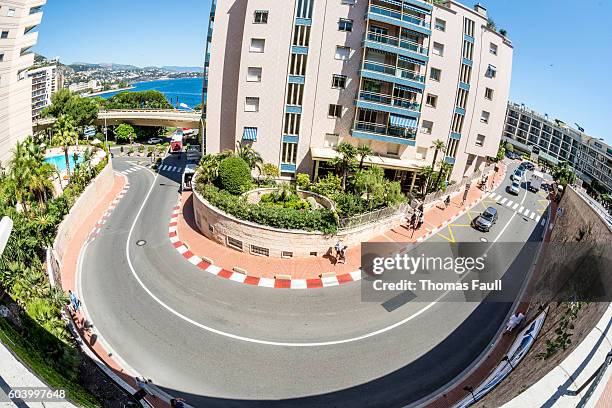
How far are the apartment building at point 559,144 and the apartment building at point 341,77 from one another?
80.2 meters

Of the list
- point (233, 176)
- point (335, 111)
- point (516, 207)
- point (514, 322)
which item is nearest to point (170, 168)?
point (233, 176)

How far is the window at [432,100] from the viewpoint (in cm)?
3512

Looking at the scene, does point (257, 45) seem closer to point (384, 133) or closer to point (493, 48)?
point (384, 133)

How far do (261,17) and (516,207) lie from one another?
36.4 metres

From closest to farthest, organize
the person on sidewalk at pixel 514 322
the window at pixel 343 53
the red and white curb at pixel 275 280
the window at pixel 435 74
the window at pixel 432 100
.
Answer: the person on sidewalk at pixel 514 322 < the red and white curb at pixel 275 280 < the window at pixel 343 53 < the window at pixel 435 74 < the window at pixel 432 100

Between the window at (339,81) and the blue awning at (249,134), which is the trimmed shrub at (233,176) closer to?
the blue awning at (249,134)

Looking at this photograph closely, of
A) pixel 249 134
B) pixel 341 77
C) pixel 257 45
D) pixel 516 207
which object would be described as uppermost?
pixel 257 45

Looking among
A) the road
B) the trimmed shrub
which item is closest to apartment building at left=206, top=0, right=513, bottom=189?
the trimmed shrub

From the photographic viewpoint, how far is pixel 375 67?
3175 centimetres

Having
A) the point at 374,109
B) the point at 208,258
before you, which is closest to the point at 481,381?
the point at 208,258

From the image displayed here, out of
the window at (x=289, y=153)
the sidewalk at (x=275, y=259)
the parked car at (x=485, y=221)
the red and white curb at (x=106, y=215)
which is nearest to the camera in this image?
the sidewalk at (x=275, y=259)

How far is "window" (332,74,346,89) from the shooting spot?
107ft

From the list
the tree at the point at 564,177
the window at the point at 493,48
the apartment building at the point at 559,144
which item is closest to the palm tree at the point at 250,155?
the window at the point at 493,48

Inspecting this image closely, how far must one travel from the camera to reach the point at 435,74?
34.8 metres
